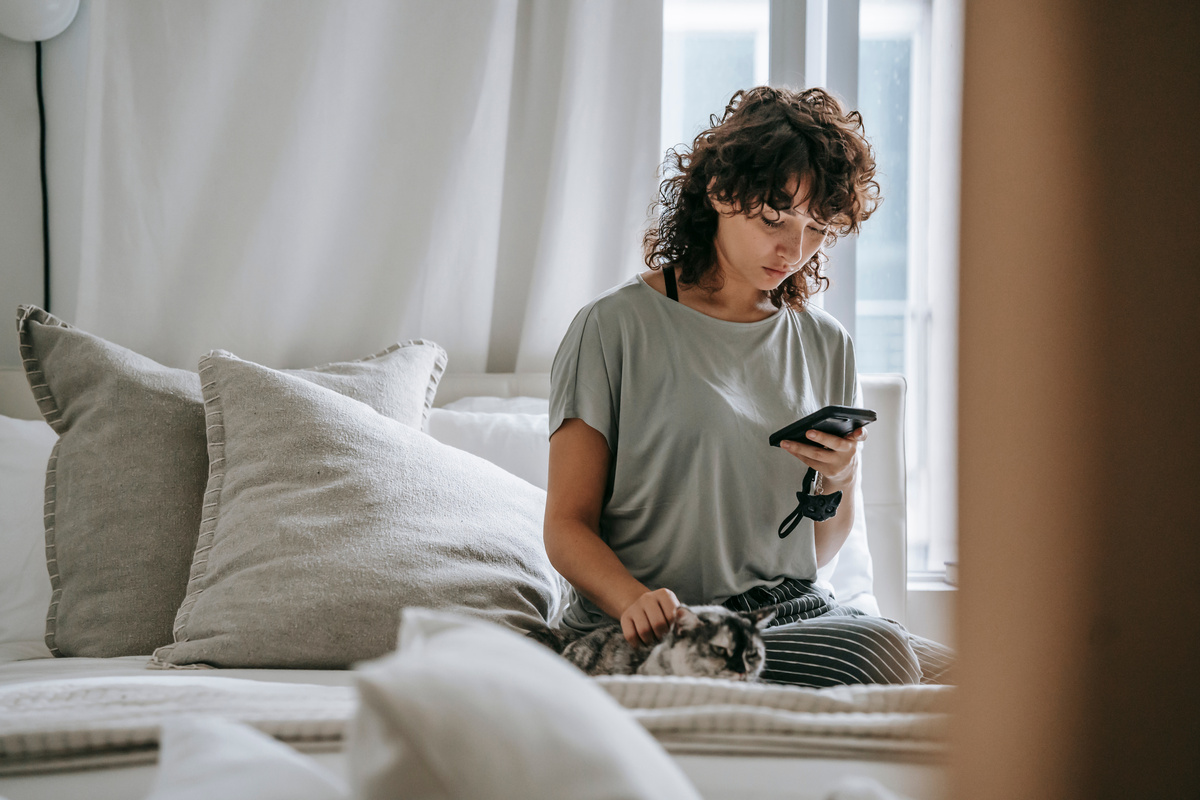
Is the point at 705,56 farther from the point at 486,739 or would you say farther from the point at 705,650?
the point at 486,739

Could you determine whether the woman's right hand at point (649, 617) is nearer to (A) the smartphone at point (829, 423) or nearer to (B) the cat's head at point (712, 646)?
(B) the cat's head at point (712, 646)

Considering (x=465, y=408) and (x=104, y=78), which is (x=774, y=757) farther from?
(x=104, y=78)

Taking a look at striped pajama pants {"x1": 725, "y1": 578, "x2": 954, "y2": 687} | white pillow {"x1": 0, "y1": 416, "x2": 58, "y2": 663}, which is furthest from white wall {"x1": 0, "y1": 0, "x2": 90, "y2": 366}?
striped pajama pants {"x1": 725, "y1": 578, "x2": 954, "y2": 687}

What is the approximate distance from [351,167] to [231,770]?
176cm

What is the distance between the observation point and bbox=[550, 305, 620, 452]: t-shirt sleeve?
126 centimetres

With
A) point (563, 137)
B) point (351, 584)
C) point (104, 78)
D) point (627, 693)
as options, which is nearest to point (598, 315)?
point (351, 584)

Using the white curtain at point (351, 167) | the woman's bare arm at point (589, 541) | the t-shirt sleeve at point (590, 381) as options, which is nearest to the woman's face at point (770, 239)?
the t-shirt sleeve at point (590, 381)

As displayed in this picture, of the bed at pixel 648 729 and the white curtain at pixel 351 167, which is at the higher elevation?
the white curtain at pixel 351 167

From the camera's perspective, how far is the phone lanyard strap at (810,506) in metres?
1.23

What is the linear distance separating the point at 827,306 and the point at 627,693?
5.60 ft

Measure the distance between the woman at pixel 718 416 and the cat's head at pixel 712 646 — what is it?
22 centimetres

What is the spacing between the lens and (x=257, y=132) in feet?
6.35

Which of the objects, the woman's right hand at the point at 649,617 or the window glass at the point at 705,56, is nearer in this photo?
the woman's right hand at the point at 649,617

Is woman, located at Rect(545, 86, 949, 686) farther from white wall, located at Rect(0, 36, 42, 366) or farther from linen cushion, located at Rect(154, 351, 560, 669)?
white wall, located at Rect(0, 36, 42, 366)
